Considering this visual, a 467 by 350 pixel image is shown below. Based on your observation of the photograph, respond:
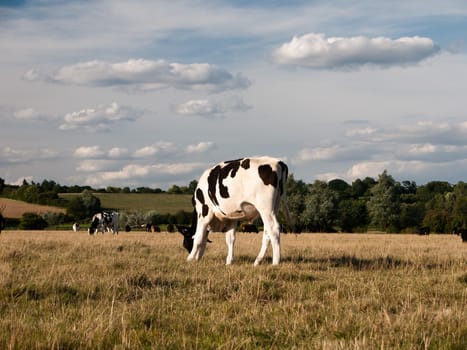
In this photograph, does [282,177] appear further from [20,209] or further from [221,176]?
[20,209]

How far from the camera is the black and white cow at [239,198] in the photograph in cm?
1385

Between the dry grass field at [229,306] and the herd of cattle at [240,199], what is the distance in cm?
155

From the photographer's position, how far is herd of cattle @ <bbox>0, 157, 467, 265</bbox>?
13.9m

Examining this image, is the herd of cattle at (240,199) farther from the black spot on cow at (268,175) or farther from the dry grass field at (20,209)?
the dry grass field at (20,209)

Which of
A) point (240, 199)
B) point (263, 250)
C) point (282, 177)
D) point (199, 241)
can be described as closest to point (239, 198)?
point (240, 199)

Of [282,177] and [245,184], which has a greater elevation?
[282,177]

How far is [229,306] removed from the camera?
799 centimetres

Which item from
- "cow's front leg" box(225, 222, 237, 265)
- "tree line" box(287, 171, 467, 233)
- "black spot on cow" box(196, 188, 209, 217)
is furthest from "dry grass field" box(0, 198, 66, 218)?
"cow's front leg" box(225, 222, 237, 265)

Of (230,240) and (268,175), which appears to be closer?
(268,175)

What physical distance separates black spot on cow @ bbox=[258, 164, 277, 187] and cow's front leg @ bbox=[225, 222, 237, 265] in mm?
1932

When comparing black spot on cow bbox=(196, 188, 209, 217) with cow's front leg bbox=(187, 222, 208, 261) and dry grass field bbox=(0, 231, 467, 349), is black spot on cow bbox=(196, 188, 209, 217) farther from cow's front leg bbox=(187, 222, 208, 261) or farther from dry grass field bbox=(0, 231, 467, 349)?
dry grass field bbox=(0, 231, 467, 349)

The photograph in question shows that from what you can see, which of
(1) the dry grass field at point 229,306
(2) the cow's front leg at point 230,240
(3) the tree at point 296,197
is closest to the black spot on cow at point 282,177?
(2) the cow's front leg at point 230,240

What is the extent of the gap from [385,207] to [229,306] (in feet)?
257

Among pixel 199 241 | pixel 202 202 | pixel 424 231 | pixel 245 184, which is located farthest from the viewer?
pixel 424 231
